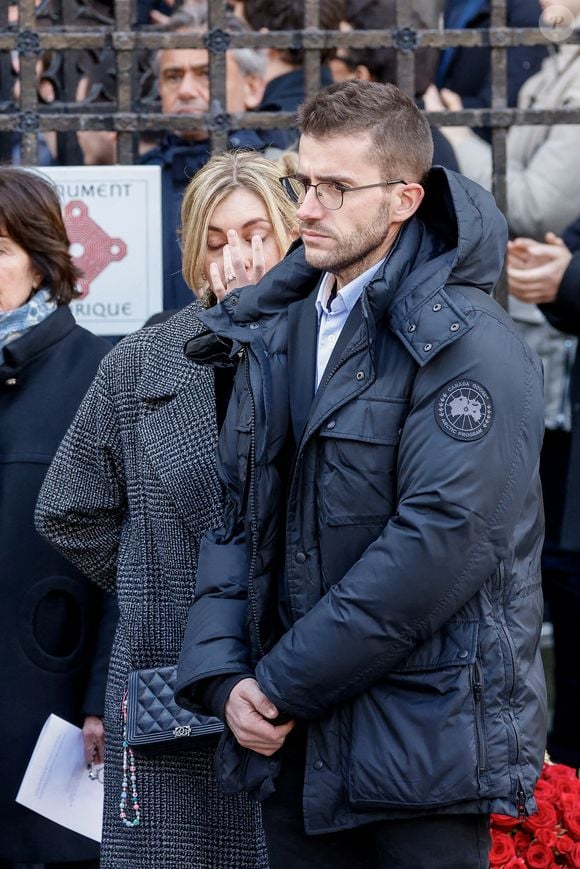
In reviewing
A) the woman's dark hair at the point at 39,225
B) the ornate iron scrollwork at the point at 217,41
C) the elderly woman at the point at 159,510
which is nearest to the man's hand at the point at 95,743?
the elderly woman at the point at 159,510

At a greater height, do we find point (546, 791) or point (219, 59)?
point (219, 59)

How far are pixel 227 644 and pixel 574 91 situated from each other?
250 cm

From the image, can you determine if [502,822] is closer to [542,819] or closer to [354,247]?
[542,819]

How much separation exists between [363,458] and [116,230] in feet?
6.10

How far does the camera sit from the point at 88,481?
9.39 feet

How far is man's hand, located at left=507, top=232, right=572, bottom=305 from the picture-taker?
3918mm

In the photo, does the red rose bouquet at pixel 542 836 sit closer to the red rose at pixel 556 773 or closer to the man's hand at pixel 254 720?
the red rose at pixel 556 773

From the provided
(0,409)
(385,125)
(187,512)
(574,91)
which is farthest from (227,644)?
(574,91)

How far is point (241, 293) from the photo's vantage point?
2.49 metres

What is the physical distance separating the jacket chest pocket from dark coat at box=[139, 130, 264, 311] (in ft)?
6.34

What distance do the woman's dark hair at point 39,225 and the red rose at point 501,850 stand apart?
1.60m

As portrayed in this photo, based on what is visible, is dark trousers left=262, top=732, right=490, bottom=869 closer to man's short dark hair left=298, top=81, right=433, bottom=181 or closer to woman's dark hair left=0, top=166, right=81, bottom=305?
man's short dark hair left=298, top=81, right=433, bottom=181

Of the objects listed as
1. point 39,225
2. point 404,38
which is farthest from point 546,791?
point 404,38

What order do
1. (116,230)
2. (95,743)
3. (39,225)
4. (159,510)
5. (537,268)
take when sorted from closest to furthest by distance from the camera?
1. (159,510)
2. (95,743)
3. (39,225)
4. (116,230)
5. (537,268)
